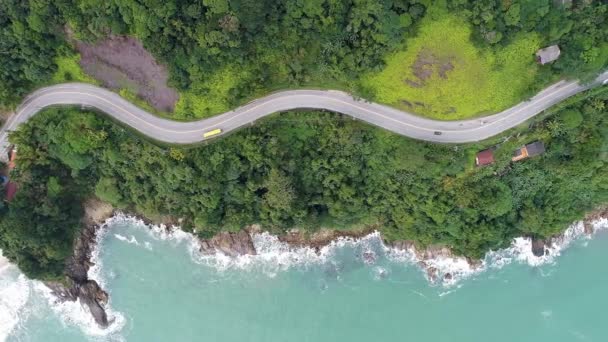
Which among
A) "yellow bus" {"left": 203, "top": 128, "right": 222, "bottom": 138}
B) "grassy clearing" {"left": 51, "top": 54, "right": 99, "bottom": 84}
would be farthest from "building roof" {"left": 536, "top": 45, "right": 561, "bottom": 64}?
"grassy clearing" {"left": 51, "top": 54, "right": 99, "bottom": 84}

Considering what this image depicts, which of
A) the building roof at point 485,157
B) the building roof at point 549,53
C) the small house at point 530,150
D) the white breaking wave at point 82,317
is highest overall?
the building roof at point 549,53

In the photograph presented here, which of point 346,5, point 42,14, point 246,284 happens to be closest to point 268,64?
point 346,5

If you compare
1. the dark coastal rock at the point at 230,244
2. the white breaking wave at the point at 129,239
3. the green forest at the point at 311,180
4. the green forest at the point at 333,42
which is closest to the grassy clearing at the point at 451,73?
the green forest at the point at 333,42

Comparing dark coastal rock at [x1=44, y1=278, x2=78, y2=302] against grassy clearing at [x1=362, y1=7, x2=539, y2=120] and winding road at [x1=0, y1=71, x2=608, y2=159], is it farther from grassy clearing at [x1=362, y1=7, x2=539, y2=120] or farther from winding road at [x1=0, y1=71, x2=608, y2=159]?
grassy clearing at [x1=362, y1=7, x2=539, y2=120]

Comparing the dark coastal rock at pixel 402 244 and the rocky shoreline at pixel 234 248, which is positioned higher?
the dark coastal rock at pixel 402 244

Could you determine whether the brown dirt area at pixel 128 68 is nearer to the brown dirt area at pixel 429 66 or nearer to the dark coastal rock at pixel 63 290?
the brown dirt area at pixel 429 66

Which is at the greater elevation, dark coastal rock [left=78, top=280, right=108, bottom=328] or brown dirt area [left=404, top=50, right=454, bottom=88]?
brown dirt area [left=404, top=50, right=454, bottom=88]

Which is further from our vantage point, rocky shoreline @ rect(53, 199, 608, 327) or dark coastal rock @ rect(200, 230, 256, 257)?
dark coastal rock @ rect(200, 230, 256, 257)
